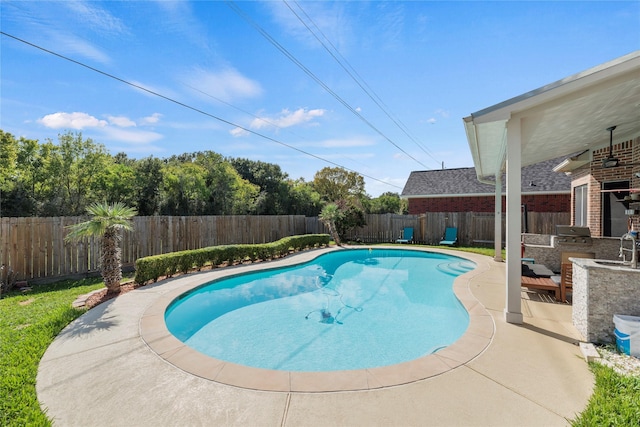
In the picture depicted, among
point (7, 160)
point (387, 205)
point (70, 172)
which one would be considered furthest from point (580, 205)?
point (387, 205)

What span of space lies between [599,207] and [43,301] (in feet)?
42.0

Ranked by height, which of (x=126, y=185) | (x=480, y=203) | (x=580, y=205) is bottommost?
(x=580, y=205)

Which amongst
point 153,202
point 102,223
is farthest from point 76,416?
point 153,202

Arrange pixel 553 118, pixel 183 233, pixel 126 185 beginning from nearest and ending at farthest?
pixel 553 118 → pixel 183 233 → pixel 126 185

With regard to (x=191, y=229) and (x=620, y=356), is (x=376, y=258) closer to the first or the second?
(x=191, y=229)

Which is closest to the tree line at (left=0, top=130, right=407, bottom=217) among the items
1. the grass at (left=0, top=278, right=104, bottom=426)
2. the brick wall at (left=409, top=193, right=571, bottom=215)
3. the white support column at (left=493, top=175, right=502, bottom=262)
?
the brick wall at (left=409, top=193, right=571, bottom=215)

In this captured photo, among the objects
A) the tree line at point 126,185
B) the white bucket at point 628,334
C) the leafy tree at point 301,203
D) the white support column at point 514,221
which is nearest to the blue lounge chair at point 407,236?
the tree line at point 126,185

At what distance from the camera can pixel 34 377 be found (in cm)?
298

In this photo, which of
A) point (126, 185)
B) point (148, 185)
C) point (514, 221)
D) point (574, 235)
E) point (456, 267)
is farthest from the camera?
point (148, 185)

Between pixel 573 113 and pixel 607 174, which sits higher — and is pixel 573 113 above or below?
above

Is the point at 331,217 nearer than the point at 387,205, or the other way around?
the point at 331,217

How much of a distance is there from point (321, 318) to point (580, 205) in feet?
29.0

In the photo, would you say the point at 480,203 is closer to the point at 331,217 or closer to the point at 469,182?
the point at 469,182

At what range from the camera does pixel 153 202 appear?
56.6 feet
